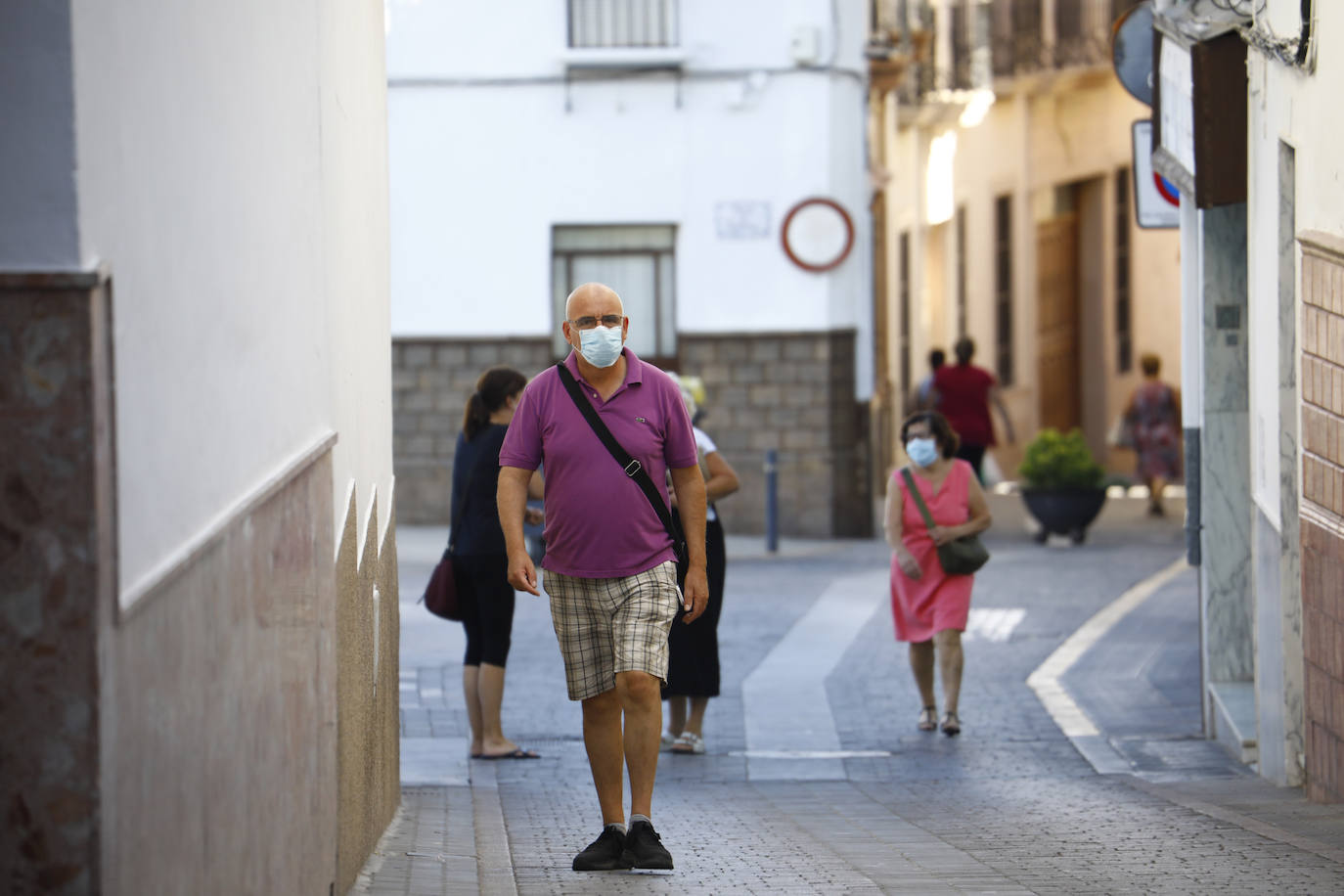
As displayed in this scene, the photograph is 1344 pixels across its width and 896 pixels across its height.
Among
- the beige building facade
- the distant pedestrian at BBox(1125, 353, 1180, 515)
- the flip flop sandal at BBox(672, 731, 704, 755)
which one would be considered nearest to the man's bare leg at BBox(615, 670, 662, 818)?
the flip flop sandal at BBox(672, 731, 704, 755)

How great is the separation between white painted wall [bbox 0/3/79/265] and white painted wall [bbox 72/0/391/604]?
2 centimetres

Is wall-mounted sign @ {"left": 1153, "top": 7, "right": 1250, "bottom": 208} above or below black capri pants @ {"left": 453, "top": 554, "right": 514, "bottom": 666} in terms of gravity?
above

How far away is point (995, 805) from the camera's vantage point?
802cm

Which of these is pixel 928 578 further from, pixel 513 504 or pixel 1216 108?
pixel 513 504

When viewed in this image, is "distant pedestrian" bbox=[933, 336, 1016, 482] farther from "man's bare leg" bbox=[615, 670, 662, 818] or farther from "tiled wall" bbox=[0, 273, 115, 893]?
"tiled wall" bbox=[0, 273, 115, 893]

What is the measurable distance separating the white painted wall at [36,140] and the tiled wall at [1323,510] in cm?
503

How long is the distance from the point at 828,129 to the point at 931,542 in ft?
34.1

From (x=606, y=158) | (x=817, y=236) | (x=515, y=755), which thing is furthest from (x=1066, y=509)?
(x=515, y=755)

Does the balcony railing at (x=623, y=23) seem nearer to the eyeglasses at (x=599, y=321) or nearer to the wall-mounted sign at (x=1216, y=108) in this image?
the wall-mounted sign at (x=1216, y=108)

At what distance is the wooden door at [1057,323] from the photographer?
31.0 meters

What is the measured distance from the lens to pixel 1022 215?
30266 mm

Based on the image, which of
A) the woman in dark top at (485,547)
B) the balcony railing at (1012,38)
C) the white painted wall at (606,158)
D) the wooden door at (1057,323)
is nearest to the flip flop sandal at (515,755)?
the woman in dark top at (485,547)

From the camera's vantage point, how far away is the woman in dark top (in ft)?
29.3

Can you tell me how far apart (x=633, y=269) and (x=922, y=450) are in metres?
10.6
